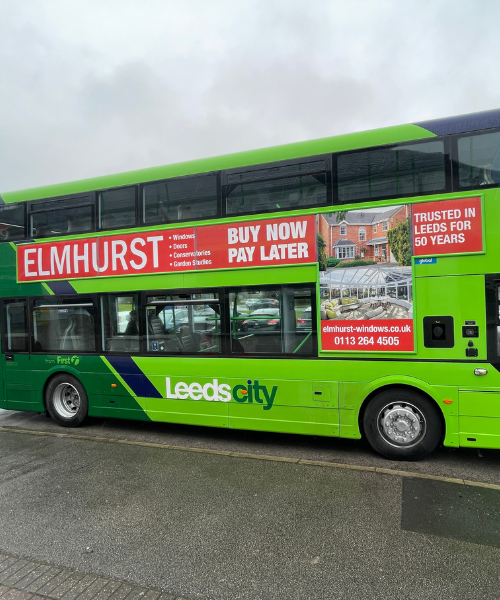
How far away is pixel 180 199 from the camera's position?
5727 mm

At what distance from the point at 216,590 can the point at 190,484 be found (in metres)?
1.73

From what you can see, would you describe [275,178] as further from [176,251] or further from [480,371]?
[480,371]

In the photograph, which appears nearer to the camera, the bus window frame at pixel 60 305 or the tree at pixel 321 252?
the tree at pixel 321 252

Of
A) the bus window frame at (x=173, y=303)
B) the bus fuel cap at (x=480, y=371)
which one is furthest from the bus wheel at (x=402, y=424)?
the bus window frame at (x=173, y=303)

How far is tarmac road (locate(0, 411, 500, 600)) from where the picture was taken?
2.80m

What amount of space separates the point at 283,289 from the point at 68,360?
12.9 feet

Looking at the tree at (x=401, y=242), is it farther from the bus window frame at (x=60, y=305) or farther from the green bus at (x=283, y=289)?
the bus window frame at (x=60, y=305)

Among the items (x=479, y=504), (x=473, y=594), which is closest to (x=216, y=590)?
(x=473, y=594)

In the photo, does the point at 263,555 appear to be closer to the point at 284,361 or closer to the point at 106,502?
the point at 106,502

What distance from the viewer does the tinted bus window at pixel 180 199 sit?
5.57 meters

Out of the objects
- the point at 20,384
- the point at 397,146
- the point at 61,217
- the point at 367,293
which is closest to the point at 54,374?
the point at 20,384

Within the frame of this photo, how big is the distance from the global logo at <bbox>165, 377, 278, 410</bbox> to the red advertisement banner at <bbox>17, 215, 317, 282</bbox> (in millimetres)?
1675

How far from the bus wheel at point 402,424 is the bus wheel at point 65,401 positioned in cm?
466

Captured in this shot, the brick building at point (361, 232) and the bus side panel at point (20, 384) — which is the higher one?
the brick building at point (361, 232)
